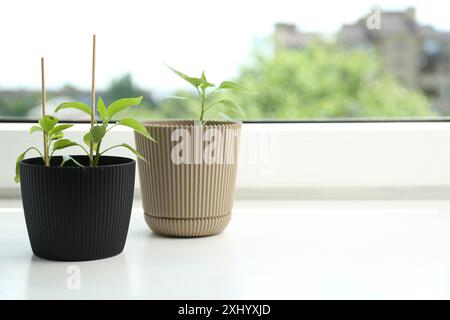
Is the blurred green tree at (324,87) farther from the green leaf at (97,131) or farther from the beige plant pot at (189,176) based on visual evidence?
the green leaf at (97,131)

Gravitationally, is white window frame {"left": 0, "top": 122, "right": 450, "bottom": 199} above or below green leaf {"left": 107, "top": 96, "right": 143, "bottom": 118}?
below

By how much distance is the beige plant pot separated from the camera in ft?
2.91

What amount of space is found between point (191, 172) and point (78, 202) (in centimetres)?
18

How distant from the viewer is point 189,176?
903 mm

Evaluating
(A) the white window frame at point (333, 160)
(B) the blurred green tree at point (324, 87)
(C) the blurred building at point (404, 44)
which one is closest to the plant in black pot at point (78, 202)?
(A) the white window frame at point (333, 160)

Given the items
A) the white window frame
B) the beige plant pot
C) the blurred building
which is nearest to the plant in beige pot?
the beige plant pot

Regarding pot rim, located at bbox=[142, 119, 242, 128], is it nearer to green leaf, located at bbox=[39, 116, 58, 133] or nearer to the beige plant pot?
the beige plant pot

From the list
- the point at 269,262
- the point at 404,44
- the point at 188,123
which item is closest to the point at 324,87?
the point at 404,44

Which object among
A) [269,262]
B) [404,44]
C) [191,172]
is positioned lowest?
[269,262]

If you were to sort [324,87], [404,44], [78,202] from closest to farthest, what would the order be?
[78,202] → [324,87] → [404,44]

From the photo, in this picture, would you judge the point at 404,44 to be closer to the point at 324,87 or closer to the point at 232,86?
the point at 324,87

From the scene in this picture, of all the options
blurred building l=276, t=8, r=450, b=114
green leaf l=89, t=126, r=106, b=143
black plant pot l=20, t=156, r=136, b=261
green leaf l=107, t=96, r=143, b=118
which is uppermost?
blurred building l=276, t=8, r=450, b=114

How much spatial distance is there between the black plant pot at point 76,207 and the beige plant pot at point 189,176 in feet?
0.26

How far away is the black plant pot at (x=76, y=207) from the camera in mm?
778
